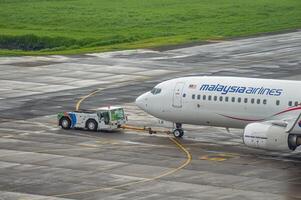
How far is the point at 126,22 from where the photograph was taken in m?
144

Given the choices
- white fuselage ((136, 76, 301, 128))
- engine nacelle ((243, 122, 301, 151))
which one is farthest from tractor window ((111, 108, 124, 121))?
engine nacelle ((243, 122, 301, 151))

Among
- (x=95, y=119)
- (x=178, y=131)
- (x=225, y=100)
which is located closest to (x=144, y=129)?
(x=178, y=131)

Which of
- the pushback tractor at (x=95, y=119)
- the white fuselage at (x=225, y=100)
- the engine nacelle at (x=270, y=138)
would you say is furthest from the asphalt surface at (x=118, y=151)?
the white fuselage at (x=225, y=100)

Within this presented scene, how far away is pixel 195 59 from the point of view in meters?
112

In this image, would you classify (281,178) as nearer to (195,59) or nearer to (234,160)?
(234,160)

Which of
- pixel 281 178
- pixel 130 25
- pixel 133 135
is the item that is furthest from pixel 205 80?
pixel 130 25

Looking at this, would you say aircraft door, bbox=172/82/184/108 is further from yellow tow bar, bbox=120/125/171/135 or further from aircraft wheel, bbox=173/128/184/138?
yellow tow bar, bbox=120/125/171/135

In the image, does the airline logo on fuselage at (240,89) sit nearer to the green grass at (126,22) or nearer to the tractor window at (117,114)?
the tractor window at (117,114)

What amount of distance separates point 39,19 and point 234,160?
305ft

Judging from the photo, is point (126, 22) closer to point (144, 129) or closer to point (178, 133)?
point (144, 129)

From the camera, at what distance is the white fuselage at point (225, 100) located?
62.5 m

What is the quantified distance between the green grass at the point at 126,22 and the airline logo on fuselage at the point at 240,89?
55.5 m

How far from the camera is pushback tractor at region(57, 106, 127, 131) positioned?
7012 centimetres

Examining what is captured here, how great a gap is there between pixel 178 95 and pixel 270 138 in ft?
31.2
